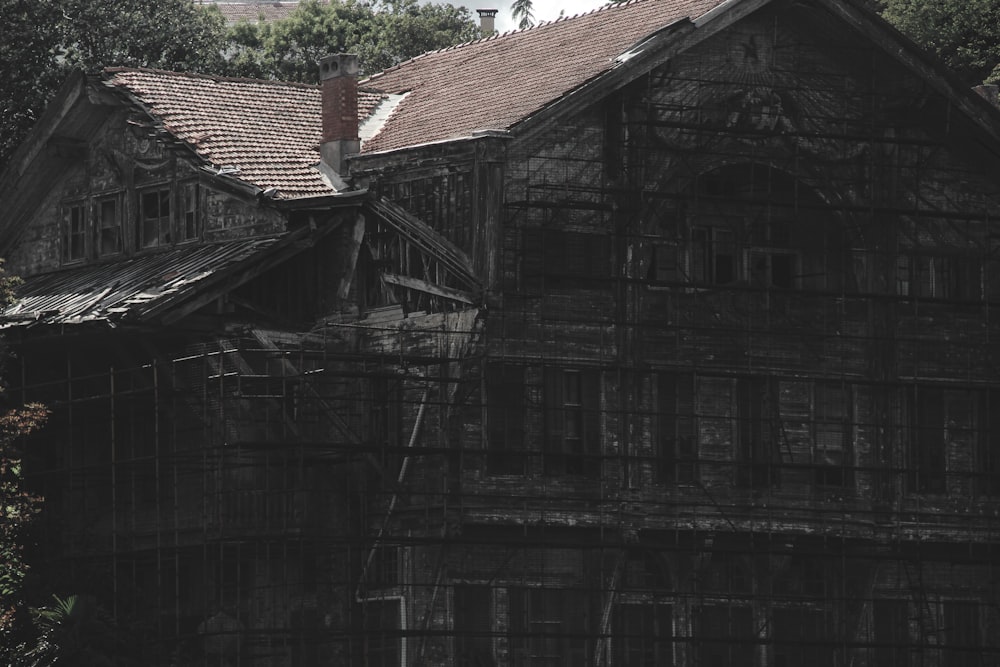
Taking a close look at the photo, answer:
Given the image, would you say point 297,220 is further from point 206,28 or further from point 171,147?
point 206,28

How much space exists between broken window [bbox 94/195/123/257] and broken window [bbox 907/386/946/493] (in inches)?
635

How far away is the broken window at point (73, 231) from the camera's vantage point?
52.4m

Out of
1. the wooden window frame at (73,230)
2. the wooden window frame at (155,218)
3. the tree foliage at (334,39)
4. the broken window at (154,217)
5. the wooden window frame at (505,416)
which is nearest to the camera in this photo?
the wooden window frame at (505,416)

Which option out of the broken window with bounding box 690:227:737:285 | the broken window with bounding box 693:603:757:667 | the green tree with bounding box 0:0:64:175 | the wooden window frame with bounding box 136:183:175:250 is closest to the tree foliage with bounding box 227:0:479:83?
the green tree with bounding box 0:0:64:175

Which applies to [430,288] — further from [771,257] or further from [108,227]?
[108,227]

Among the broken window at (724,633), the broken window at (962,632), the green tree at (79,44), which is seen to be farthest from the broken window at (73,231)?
the broken window at (962,632)

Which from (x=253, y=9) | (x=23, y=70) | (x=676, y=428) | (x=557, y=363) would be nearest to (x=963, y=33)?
(x=676, y=428)

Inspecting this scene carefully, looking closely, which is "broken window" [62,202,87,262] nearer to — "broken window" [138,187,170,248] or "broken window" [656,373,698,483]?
"broken window" [138,187,170,248]

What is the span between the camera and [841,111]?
49.6m

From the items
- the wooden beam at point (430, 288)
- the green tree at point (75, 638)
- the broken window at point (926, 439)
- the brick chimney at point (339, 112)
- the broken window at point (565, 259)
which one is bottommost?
the green tree at point (75, 638)

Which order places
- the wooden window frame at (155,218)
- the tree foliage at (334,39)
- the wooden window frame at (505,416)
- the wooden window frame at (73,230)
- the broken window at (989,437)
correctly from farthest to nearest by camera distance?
the tree foliage at (334,39) < the wooden window frame at (73,230) < the broken window at (989,437) < the wooden window frame at (155,218) < the wooden window frame at (505,416)

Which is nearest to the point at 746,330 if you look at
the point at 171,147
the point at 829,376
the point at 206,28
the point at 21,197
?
the point at 829,376

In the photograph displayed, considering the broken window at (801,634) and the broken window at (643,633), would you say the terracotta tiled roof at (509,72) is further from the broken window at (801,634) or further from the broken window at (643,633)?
the broken window at (801,634)

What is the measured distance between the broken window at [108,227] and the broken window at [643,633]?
512 inches
